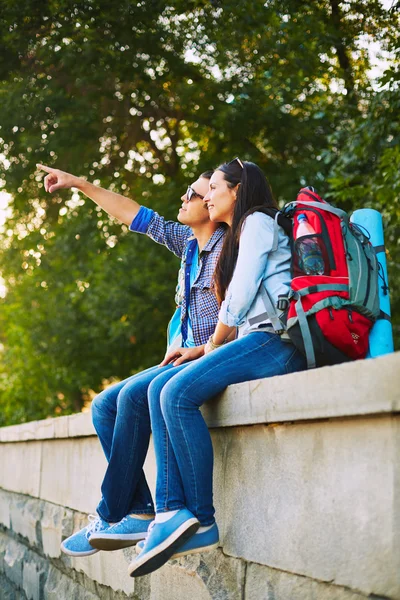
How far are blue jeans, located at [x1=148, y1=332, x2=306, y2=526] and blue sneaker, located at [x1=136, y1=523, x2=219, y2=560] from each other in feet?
0.12

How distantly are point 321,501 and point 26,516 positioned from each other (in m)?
5.28

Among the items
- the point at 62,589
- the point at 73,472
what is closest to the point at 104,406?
the point at 73,472

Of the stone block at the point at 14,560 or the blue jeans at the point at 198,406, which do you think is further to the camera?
the stone block at the point at 14,560

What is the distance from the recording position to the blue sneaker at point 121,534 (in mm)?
3541

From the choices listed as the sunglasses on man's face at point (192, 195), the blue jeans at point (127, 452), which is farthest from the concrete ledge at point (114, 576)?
the sunglasses on man's face at point (192, 195)

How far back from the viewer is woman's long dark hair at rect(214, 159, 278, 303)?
3646 mm

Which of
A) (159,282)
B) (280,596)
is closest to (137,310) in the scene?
(159,282)

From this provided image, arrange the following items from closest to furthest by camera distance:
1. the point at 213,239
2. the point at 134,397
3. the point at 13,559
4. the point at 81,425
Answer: the point at 134,397 → the point at 213,239 → the point at 81,425 → the point at 13,559

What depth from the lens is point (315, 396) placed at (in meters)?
2.60

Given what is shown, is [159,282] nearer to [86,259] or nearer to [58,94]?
[86,259]

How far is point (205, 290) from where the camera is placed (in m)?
4.09

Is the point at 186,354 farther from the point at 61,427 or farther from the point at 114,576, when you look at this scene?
the point at 61,427

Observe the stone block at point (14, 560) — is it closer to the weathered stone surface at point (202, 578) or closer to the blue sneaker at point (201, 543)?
the weathered stone surface at point (202, 578)

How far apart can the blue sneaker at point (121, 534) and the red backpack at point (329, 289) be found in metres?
1.13
